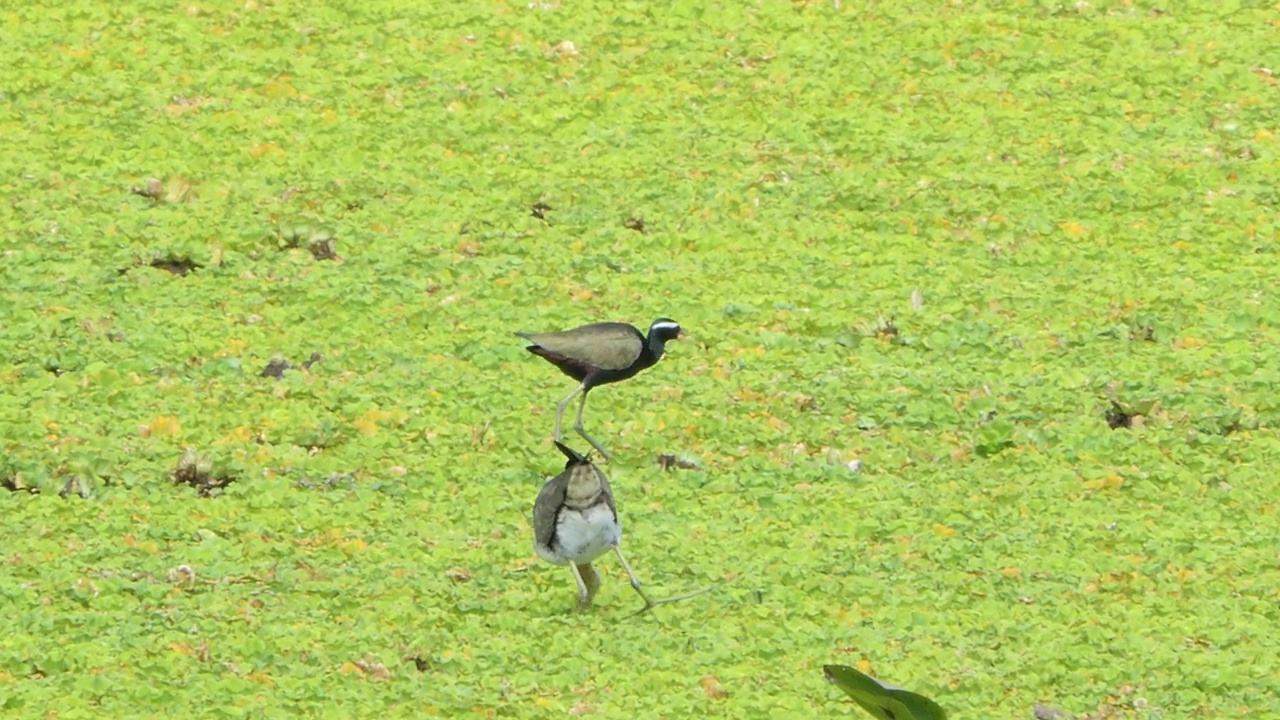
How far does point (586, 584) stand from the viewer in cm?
767

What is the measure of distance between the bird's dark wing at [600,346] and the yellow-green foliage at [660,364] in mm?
680

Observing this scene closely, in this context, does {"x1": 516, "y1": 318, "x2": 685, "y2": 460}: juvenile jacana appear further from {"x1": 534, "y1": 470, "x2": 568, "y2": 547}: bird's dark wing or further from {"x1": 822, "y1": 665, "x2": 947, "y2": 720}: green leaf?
{"x1": 822, "y1": 665, "x2": 947, "y2": 720}: green leaf

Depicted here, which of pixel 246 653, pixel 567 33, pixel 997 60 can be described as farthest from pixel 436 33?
pixel 246 653

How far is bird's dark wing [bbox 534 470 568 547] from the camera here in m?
7.48

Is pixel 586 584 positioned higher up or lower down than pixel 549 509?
lower down

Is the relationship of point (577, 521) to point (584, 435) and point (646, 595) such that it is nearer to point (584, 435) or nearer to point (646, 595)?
point (646, 595)

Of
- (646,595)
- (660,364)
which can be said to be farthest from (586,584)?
(660,364)

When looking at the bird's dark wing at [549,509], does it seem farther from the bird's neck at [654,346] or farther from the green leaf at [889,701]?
the green leaf at [889,701]

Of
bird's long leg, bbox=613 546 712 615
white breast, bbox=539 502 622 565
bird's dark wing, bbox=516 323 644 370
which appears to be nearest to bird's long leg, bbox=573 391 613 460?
bird's dark wing, bbox=516 323 644 370

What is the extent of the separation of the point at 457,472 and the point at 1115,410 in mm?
3091

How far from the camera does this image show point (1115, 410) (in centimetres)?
943

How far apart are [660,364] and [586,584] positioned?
240 centimetres

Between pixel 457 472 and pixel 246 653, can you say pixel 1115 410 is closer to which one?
pixel 457 472

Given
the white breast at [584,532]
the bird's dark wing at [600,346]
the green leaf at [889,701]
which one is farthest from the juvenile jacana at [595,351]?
the green leaf at [889,701]
